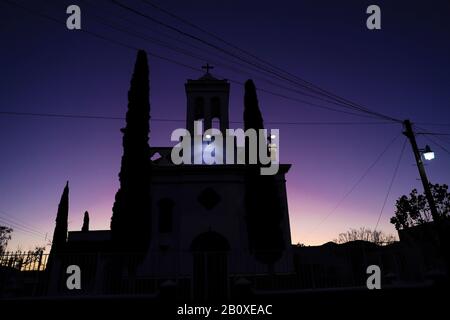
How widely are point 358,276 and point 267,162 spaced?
8446 mm

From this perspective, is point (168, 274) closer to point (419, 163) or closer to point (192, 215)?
point (192, 215)

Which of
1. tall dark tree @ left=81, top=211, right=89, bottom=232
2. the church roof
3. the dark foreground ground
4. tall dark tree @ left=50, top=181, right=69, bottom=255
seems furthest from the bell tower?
tall dark tree @ left=81, top=211, right=89, bottom=232

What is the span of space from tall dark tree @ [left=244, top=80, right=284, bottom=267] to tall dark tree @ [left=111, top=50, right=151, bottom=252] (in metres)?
6.01

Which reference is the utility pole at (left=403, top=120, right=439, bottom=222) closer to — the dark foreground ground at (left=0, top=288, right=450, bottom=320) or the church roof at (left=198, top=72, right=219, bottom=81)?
the dark foreground ground at (left=0, top=288, right=450, bottom=320)

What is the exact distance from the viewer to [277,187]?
59.0 ft

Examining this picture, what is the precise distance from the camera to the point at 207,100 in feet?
70.6

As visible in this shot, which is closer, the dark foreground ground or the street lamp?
the dark foreground ground

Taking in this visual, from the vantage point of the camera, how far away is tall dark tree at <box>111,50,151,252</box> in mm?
14938
